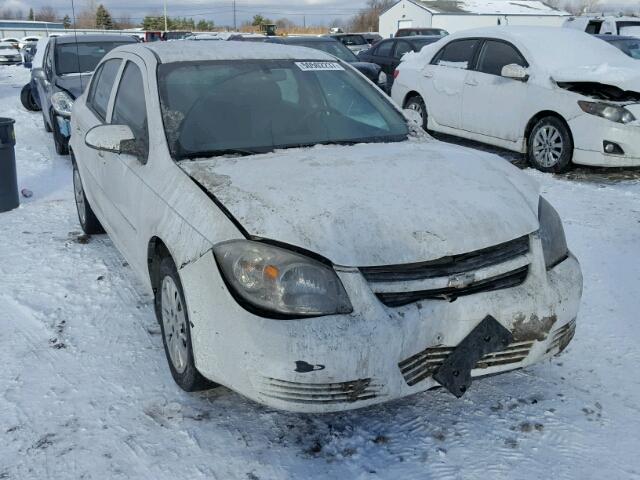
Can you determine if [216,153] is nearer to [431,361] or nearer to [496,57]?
[431,361]

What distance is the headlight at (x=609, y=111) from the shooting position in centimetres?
693

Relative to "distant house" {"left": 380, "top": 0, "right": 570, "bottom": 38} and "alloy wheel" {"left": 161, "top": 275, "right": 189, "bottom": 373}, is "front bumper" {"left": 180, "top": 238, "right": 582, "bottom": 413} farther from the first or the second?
"distant house" {"left": 380, "top": 0, "right": 570, "bottom": 38}

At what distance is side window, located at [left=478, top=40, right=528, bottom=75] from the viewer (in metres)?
8.03

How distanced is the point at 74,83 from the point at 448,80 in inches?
204

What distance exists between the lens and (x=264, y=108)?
3686 mm

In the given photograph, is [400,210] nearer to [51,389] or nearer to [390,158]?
[390,158]

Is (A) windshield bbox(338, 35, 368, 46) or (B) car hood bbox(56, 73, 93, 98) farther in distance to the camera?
(A) windshield bbox(338, 35, 368, 46)

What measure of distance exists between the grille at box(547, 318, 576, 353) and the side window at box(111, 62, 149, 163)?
220 centimetres

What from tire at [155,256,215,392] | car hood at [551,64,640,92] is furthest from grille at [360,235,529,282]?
car hood at [551,64,640,92]

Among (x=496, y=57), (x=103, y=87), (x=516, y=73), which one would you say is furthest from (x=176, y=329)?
(x=496, y=57)

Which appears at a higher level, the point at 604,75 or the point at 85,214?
the point at 604,75

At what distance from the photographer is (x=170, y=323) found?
309 cm

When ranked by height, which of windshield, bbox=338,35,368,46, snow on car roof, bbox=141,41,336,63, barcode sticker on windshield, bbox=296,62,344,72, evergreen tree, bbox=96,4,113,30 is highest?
evergreen tree, bbox=96,4,113,30

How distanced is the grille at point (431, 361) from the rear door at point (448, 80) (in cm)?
646
